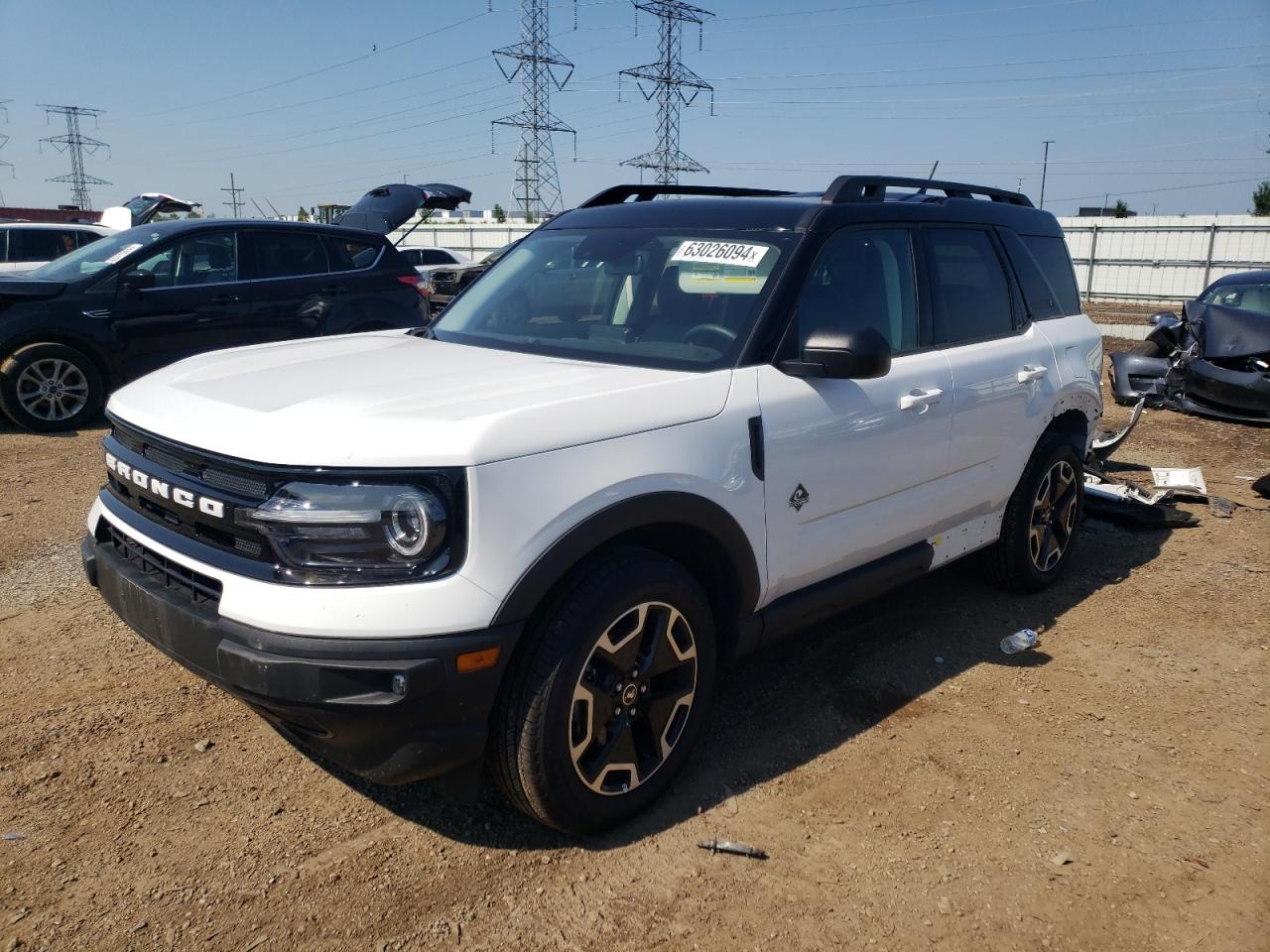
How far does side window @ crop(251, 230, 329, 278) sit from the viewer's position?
877cm

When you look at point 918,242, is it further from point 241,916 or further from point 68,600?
point 68,600

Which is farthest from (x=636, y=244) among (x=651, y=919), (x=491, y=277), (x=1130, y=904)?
(x=1130, y=904)

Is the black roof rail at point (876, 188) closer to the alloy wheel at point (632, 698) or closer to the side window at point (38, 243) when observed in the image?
the alloy wheel at point (632, 698)

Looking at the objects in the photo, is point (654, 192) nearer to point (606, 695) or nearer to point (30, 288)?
point (606, 695)

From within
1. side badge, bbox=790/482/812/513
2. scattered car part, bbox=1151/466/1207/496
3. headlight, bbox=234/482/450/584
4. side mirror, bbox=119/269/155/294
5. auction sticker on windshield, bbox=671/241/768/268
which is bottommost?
scattered car part, bbox=1151/466/1207/496

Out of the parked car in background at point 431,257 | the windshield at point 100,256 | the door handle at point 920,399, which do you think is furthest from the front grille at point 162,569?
the parked car in background at point 431,257

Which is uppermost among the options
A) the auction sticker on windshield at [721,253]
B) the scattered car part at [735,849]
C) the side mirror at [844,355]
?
the auction sticker on windshield at [721,253]

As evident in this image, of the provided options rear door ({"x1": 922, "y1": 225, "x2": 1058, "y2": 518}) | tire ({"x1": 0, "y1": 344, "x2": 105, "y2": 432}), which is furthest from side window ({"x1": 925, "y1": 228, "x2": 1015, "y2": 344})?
tire ({"x1": 0, "y1": 344, "x2": 105, "y2": 432})

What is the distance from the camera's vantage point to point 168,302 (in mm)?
8234

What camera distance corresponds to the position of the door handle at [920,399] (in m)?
3.58

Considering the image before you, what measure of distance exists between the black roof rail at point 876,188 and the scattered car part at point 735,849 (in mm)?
2262

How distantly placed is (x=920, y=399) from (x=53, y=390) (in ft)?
24.1

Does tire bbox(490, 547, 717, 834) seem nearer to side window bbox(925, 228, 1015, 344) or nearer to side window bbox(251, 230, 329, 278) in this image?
side window bbox(925, 228, 1015, 344)

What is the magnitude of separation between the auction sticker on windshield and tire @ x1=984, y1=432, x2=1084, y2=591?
2015 mm
